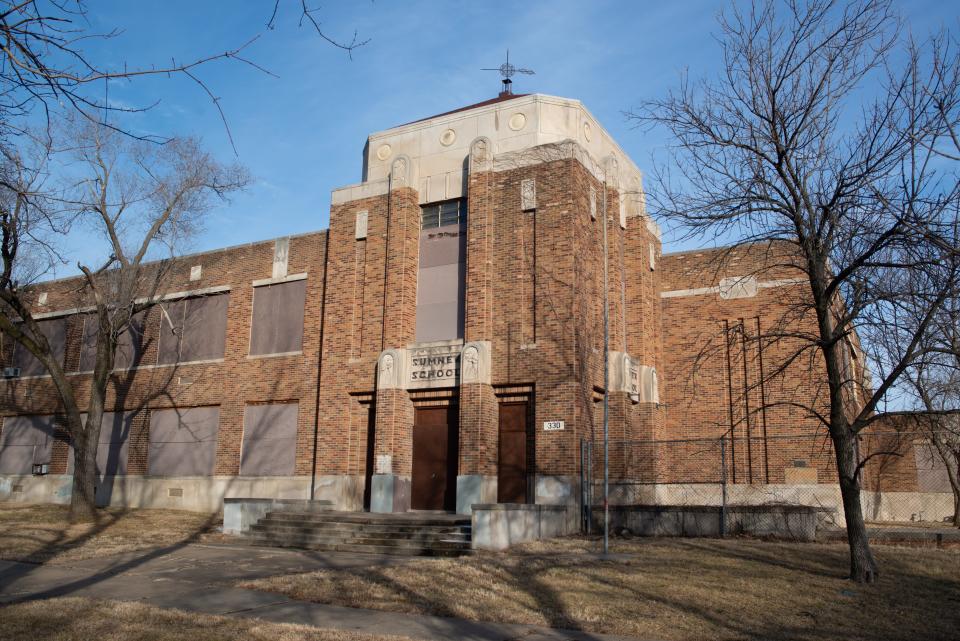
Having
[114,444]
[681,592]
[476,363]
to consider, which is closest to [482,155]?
[476,363]

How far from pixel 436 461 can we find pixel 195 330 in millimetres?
10810

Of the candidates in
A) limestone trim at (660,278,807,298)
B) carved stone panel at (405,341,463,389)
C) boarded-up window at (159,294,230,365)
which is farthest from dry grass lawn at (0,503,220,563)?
limestone trim at (660,278,807,298)

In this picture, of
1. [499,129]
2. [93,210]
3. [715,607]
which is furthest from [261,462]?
[715,607]

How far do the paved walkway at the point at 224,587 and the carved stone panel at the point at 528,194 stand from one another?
1008cm

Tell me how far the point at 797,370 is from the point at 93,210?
21102 millimetres

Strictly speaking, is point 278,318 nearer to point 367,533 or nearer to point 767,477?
point 367,533

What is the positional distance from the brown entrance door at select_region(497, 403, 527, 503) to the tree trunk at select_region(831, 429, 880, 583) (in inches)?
368

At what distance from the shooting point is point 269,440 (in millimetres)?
24422

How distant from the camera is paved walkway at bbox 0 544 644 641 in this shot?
8641 millimetres

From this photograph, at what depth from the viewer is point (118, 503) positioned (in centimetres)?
2686

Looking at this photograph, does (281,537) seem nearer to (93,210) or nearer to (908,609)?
(93,210)

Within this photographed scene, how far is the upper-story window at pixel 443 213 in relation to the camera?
22812mm

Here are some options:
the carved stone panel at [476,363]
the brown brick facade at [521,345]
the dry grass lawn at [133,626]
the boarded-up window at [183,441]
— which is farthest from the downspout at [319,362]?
the dry grass lawn at [133,626]

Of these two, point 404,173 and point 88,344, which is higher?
point 404,173
